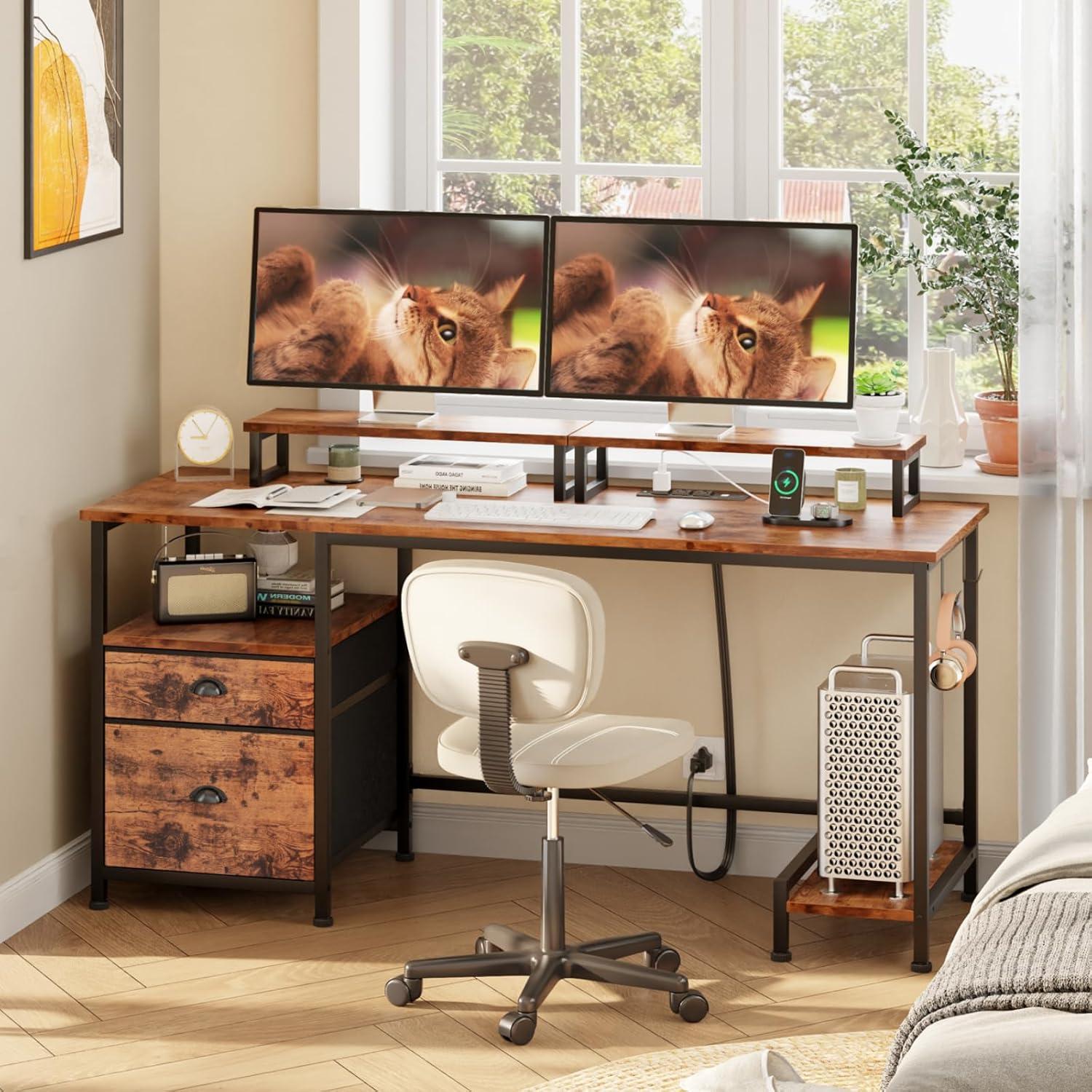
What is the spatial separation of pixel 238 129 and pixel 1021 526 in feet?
5.85

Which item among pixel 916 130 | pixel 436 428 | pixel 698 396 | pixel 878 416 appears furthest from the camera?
pixel 916 130

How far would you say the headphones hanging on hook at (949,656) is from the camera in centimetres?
342

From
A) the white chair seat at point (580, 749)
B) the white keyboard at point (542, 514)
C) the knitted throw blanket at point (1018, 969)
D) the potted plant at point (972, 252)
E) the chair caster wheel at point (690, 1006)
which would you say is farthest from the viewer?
the potted plant at point (972, 252)

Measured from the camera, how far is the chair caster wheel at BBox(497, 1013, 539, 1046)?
3131 mm

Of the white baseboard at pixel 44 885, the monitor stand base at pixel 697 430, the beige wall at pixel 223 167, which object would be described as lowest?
the white baseboard at pixel 44 885

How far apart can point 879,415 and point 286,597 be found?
119 cm

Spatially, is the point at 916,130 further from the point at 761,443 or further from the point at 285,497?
the point at 285,497

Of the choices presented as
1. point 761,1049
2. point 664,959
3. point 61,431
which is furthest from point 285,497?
point 761,1049

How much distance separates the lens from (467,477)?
3.71m

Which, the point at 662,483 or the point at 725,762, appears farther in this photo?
the point at 725,762

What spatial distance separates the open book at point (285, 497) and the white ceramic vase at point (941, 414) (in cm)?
112

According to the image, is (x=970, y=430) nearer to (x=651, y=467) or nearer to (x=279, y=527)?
(x=651, y=467)

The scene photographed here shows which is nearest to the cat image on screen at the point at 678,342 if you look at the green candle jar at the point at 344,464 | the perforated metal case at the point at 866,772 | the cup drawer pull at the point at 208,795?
the green candle jar at the point at 344,464

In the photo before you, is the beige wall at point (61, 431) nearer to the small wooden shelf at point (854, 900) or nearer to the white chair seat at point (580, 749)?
the white chair seat at point (580, 749)
